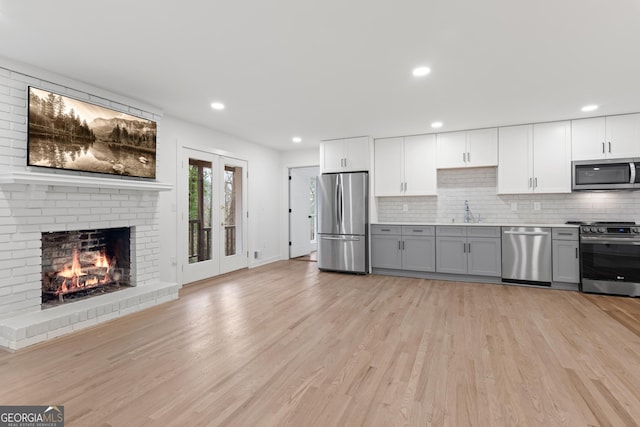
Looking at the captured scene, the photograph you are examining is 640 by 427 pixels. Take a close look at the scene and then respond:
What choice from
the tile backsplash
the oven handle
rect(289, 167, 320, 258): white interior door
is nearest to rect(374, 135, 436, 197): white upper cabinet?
the tile backsplash

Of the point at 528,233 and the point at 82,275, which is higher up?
the point at 528,233

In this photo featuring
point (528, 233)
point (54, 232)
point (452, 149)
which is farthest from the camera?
point (452, 149)

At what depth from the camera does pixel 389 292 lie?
439 centimetres

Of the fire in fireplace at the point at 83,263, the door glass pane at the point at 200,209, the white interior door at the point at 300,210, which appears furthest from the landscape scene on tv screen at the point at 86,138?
the white interior door at the point at 300,210

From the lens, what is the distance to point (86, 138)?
3.30 m

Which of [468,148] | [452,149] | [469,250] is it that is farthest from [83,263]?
[468,148]

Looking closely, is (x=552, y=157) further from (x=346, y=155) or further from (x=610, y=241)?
(x=346, y=155)

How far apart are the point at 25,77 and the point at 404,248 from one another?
17.3ft

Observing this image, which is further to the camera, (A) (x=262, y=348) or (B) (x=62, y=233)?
(B) (x=62, y=233)

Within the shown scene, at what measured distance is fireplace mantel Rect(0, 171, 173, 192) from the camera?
2668 millimetres

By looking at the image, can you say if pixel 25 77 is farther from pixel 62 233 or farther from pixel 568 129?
pixel 568 129

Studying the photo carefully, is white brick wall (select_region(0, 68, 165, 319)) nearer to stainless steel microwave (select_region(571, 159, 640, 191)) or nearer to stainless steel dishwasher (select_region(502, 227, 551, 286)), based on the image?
stainless steel dishwasher (select_region(502, 227, 551, 286))

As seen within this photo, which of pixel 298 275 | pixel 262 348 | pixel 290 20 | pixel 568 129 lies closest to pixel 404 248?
pixel 298 275

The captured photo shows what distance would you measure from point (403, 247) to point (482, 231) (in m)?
1.26
